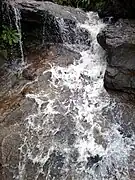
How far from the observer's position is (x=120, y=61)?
23.6ft

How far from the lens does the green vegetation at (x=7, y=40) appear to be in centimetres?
838

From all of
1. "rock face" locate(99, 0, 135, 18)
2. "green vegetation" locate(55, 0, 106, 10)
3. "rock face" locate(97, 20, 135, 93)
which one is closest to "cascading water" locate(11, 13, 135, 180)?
"rock face" locate(97, 20, 135, 93)

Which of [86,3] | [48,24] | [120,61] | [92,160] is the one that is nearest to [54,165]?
[92,160]

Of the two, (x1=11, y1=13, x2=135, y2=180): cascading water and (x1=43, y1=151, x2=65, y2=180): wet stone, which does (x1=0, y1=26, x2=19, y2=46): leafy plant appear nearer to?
(x1=11, y1=13, x2=135, y2=180): cascading water

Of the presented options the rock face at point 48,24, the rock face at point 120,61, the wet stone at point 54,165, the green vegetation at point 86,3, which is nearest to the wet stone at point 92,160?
the wet stone at point 54,165

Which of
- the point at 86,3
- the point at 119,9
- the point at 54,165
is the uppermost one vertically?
the point at 119,9

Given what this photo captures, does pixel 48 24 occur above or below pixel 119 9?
below

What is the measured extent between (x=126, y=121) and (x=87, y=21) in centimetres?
395

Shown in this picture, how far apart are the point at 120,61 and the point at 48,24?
2694mm

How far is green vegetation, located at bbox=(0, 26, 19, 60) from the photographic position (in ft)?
27.5

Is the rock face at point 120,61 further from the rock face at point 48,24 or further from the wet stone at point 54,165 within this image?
the wet stone at point 54,165

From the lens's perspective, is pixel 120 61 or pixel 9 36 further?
pixel 9 36

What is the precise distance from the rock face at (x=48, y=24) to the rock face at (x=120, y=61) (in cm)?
148

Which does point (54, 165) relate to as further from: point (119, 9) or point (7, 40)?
point (119, 9)
